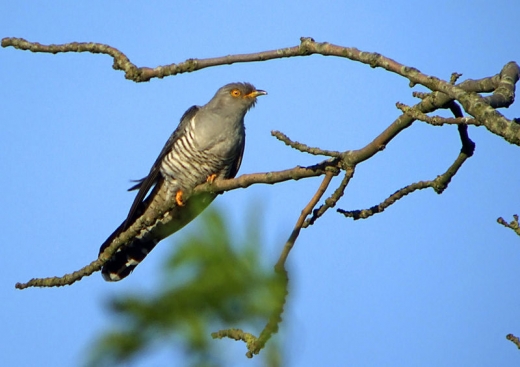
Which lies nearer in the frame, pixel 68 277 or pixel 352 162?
pixel 352 162

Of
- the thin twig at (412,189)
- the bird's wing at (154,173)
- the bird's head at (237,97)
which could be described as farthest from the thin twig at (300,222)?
the bird's head at (237,97)

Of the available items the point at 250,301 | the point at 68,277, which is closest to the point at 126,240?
the point at 68,277

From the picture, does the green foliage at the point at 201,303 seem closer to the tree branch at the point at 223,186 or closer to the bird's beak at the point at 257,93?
the tree branch at the point at 223,186

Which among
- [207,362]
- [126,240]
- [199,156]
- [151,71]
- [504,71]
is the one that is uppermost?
[199,156]

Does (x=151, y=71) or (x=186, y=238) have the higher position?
(x=151, y=71)

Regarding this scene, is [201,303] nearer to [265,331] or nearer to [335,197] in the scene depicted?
[265,331]

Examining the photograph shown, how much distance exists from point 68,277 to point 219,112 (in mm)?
3423

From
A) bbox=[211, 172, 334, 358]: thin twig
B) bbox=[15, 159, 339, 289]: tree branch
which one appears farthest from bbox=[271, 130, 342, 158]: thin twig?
bbox=[211, 172, 334, 358]: thin twig

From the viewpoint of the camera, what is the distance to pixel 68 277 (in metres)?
3.51

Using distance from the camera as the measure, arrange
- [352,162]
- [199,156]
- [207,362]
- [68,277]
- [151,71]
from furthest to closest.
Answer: [199,156]
[68,277]
[352,162]
[151,71]
[207,362]

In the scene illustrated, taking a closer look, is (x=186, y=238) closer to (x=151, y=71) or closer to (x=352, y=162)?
(x=151, y=71)

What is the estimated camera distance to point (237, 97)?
269 inches

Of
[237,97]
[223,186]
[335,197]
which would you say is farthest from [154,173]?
[335,197]

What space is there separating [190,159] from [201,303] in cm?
472
